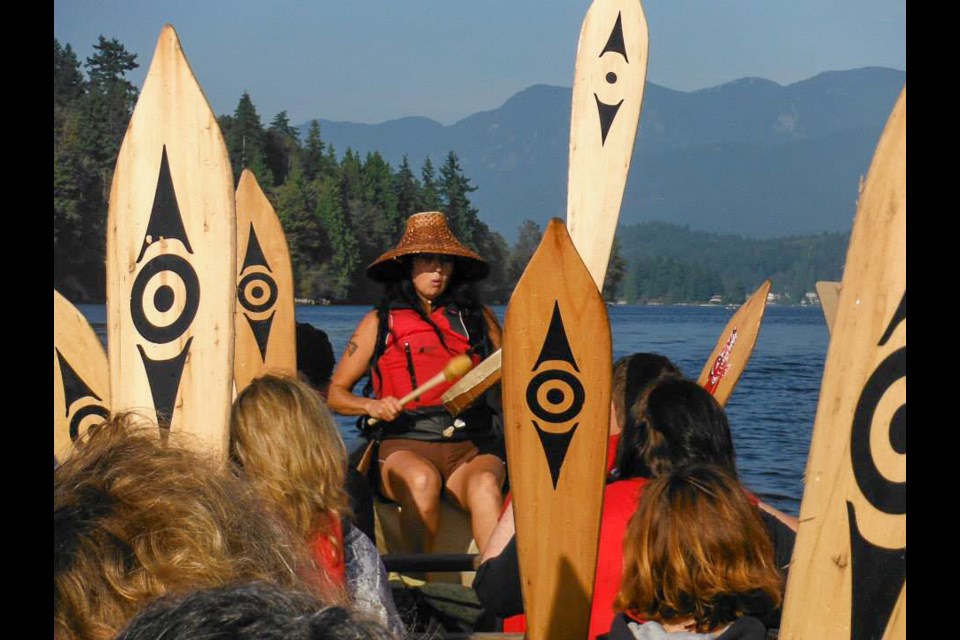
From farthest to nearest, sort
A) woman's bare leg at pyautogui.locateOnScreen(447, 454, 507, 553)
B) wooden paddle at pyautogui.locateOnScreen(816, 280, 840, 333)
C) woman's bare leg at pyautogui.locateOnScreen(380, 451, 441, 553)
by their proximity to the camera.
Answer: woman's bare leg at pyautogui.locateOnScreen(380, 451, 441, 553)
woman's bare leg at pyautogui.locateOnScreen(447, 454, 507, 553)
wooden paddle at pyautogui.locateOnScreen(816, 280, 840, 333)

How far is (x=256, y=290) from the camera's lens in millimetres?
5004

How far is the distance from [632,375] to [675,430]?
62cm

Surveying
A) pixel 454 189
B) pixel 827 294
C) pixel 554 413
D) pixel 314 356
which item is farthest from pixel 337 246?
pixel 554 413

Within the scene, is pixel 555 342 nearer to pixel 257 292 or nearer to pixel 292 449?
pixel 292 449

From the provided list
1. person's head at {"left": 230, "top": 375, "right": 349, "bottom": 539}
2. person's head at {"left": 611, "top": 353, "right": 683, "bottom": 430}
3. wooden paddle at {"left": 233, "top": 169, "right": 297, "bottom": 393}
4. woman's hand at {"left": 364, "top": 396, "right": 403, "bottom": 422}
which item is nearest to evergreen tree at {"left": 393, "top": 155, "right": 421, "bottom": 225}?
wooden paddle at {"left": 233, "top": 169, "right": 297, "bottom": 393}

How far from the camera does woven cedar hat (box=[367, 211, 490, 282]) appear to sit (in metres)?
4.48

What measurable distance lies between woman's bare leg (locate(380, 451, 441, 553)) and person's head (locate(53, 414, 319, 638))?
9.04ft

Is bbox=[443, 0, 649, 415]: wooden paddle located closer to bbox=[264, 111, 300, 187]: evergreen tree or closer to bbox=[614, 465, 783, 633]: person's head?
bbox=[614, 465, 783, 633]: person's head

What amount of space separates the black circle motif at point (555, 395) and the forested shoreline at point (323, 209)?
117 ft

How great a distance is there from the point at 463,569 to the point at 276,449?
143cm

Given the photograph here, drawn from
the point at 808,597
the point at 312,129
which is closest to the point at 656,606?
the point at 808,597

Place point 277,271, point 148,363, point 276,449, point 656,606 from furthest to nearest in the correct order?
point 277,271 → point 148,363 → point 276,449 → point 656,606
